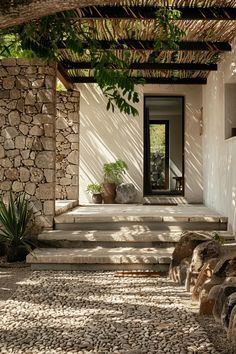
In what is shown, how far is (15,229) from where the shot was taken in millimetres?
5711

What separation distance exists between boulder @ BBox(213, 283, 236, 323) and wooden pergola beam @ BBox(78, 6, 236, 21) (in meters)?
2.91

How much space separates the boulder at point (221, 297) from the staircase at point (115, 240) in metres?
1.79

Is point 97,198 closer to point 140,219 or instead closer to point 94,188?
point 94,188

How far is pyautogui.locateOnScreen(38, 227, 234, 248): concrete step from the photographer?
18.7 ft

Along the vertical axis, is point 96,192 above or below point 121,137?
below

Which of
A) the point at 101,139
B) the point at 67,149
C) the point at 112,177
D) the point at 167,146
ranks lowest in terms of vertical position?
the point at 112,177

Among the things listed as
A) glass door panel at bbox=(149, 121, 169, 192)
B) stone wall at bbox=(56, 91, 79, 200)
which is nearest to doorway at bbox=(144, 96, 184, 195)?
glass door panel at bbox=(149, 121, 169, 192)

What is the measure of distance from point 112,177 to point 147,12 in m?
4.37

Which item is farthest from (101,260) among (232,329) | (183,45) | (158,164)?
(158,164)

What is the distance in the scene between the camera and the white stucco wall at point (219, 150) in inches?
→ 236

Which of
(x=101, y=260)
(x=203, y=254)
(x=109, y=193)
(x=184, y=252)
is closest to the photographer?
(x=203, y=254)

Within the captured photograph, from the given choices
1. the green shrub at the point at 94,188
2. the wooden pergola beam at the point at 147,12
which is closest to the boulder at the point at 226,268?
the wooden pergola beam at the point at 147,12

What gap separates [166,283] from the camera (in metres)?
4.59

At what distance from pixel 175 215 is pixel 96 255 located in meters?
1.53
